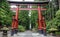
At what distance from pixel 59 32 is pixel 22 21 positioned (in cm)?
3436

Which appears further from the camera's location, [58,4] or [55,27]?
[58,4]

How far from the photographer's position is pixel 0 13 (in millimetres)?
24188

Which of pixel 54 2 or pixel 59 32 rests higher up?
pixel 54 2

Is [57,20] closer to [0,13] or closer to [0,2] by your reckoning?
[0,13]

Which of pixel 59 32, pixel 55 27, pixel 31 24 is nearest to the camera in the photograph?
pixel 55 27

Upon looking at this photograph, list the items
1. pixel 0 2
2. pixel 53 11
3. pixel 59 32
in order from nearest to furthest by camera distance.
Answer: pixel 59 32
pixel 0 2
pixel 53 11

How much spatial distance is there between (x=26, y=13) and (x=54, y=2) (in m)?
31.3

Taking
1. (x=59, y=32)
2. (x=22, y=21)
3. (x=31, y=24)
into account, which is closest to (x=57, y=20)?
(x=59, y=32)

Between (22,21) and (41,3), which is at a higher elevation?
(41,3)

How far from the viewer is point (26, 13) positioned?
65000 mm

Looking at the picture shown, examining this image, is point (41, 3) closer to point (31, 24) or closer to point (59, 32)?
point (59, 32)

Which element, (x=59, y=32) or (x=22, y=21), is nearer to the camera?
(x=59, y=32)

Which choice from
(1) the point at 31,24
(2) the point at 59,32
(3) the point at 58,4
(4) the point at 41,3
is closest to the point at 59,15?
(2) the point at 59,32

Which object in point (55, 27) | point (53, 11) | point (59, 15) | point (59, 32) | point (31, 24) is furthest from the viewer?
point (31, 24)
